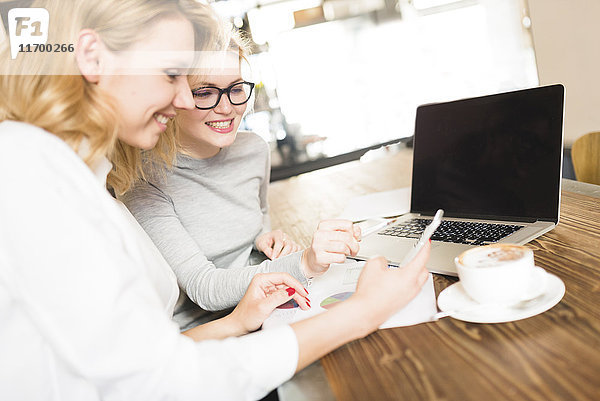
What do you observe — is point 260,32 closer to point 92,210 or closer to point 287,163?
point 287,163

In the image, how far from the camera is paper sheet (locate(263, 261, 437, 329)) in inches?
26.6

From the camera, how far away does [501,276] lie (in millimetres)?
579

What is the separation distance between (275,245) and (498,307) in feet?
2.09

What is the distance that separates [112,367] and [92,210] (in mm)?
191

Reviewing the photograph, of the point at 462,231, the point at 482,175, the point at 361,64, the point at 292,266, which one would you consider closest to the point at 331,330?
the point at 292,266

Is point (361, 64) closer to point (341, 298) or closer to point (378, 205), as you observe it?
point (378, 205)

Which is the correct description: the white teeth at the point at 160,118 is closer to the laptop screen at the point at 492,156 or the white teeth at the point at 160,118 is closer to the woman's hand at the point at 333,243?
the woman's hand at the point at 333,243

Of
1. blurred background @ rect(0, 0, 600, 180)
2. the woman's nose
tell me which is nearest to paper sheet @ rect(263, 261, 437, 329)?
the woman's nose

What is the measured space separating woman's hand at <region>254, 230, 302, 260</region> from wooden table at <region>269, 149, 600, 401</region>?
446mm

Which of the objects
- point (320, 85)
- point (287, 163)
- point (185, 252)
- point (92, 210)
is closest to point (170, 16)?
point (92, 210)

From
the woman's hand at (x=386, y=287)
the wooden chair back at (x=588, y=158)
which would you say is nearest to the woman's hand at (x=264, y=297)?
the woman's hand at (x=386, y=287)

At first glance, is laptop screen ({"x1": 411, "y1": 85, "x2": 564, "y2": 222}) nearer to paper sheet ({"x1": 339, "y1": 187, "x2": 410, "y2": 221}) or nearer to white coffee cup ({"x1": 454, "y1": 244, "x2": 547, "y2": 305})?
paper sheet ({"x1": 339, "y1": 187, "x2": 410, "y2": 221})

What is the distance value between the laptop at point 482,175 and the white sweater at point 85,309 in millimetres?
408

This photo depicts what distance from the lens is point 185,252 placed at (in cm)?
104
